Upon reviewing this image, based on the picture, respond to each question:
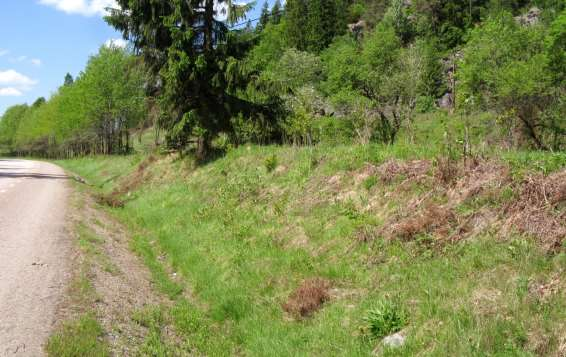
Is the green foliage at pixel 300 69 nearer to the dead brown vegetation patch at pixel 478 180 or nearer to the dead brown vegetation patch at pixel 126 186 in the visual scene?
the dead brown vegetation patch at pixel 126 186

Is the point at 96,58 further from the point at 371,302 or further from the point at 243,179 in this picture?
the point at 371,302

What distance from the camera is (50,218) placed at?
14.1 meters

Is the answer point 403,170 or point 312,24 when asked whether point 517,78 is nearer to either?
point 403,170

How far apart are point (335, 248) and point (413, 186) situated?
1825 mm

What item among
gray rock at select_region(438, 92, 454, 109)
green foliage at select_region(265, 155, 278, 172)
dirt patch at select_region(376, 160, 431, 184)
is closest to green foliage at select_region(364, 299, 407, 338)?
dirt patch at select_region(376, 160, 431, 184)

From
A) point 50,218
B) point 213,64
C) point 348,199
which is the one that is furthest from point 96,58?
point 348,199

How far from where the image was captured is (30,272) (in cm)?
854

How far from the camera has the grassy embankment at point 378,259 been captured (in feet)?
16.9

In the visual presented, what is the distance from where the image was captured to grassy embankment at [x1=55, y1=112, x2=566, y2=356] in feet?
16.9

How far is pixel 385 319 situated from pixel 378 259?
1.82 meters

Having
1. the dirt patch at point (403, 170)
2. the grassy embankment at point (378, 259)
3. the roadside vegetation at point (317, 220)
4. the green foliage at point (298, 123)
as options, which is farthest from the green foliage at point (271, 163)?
the green foliage at point (298, 123)

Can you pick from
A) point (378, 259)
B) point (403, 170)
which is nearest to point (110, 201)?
point (403, 170)

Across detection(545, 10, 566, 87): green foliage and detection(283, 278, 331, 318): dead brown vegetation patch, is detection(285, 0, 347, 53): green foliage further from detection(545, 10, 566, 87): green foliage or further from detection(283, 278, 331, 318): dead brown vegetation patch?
detection(283, 278, 331, 318): dead brown vegetation patch

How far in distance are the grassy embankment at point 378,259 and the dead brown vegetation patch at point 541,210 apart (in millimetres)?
23
